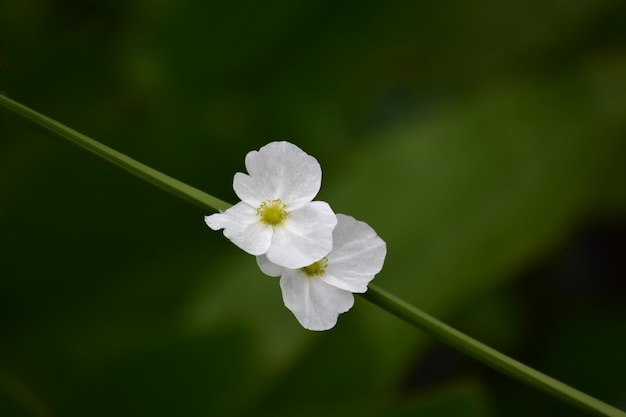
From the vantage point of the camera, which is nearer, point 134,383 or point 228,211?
point 228,211

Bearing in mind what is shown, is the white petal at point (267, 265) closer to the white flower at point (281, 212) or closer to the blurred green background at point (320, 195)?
the white flower at point (281, 212)

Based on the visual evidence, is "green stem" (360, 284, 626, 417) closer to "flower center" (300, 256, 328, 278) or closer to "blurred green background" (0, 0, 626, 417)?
"flower center" (300, 256, 328, 278)

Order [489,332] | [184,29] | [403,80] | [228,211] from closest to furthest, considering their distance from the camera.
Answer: [228,211] → [184,29] → [489,332] → [403,80]

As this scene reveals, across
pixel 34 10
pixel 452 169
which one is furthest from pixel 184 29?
pixel 452 169

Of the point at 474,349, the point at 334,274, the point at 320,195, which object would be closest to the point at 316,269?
the point at 334,274

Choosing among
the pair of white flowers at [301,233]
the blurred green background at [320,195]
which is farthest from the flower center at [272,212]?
the blurred green background at [320,195]

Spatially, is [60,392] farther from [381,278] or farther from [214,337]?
[381,278]

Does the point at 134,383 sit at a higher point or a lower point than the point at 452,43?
lower

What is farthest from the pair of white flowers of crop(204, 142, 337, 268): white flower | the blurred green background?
the blurred green background

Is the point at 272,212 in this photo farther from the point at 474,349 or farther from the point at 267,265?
the point at 474,349
